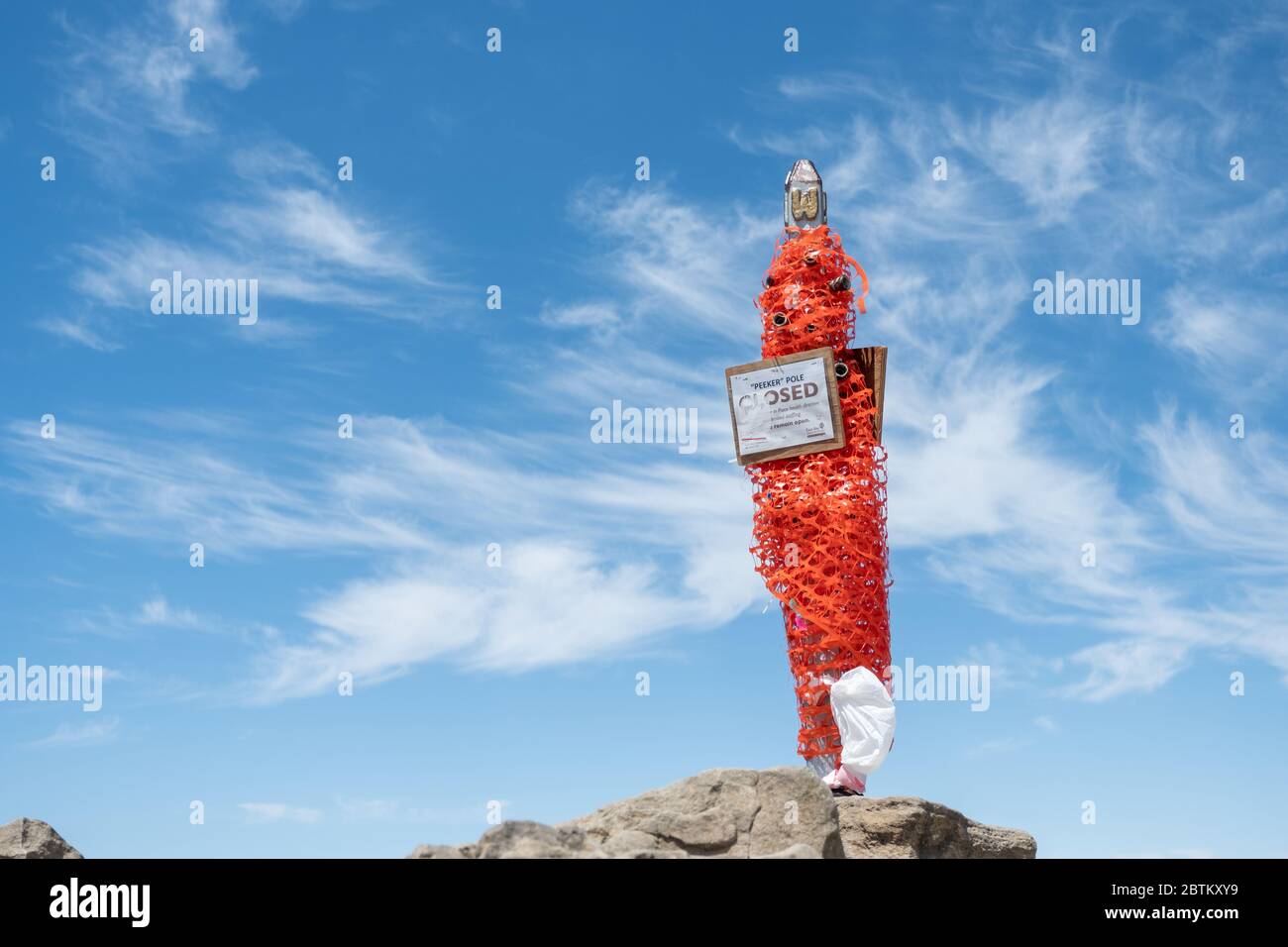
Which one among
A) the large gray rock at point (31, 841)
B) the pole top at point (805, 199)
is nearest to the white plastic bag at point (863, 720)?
the pole top at point (805, 199)

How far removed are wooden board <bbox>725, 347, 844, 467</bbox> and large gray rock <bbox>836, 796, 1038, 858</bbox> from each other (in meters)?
5.24

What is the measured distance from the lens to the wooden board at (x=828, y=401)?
19844 millimetres

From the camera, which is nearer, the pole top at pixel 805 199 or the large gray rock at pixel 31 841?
the large gray rock at pixel 31 841

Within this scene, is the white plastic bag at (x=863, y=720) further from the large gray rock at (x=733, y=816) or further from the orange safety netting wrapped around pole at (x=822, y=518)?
the large gray rock at (x=733, y=816)

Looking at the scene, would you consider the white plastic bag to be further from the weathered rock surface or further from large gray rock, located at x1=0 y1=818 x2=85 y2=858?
large gray rock, located at x1=0 y1=818 x2=85 y2=858

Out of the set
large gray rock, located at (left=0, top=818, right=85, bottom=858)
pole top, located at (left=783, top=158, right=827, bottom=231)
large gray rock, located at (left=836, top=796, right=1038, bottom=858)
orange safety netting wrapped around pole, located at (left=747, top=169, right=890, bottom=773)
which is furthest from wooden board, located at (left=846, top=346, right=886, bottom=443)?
large gray rock, located at (left=0, top=818, right=85, bottom=858)

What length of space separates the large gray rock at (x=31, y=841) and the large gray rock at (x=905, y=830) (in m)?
10.4

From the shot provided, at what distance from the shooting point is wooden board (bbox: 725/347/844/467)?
65.1ft

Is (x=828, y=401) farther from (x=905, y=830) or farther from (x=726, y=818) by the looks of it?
(x=726, y=818)

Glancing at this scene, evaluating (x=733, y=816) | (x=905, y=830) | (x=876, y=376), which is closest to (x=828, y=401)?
(x=876, y=376)

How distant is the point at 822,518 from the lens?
64.4ft
